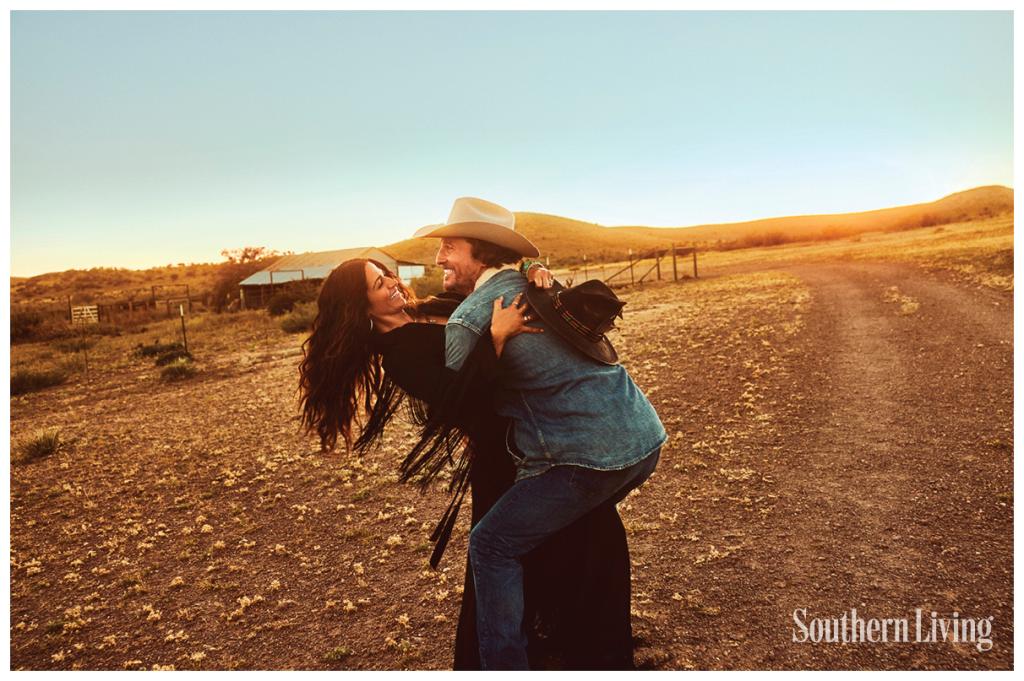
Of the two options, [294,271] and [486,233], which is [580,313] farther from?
[294,271]

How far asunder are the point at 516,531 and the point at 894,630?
193 centimetres

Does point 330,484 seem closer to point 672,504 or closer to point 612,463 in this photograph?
point 672,504

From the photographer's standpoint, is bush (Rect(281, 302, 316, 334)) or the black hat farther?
bush (Rect(281, 302, 316, 334))

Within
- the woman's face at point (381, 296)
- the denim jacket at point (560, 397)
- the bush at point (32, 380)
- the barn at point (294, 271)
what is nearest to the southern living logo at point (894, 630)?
the denim jacket at point (560, 397)

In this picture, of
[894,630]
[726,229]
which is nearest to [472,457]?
[894,630]

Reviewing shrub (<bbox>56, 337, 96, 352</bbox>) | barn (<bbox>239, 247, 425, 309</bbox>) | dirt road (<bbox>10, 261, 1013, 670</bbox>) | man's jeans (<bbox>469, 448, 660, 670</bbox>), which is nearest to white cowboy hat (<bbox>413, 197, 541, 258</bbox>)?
man's jeans (<bbox>469, 448, 660, 670</bbox>)

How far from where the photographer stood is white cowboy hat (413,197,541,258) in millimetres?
2260

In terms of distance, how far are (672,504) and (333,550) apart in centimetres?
216

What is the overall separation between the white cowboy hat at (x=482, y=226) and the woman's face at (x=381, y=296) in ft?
0.84

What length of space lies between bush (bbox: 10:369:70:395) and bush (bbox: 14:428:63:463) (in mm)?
5363

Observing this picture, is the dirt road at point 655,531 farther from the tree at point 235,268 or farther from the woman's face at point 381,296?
the tree at point 235,268

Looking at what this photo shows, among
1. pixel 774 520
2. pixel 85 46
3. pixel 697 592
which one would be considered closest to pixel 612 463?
pixel 697 592

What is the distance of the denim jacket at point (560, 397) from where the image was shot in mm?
2047

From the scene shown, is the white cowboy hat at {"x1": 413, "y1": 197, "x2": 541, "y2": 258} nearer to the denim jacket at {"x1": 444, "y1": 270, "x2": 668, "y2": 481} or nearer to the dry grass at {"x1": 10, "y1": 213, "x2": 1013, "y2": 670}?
the denim jacket at {"x1": 444, "y1": 270, "x2": 668, "y2": 481}
